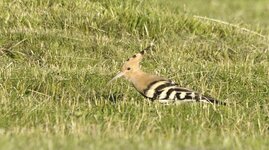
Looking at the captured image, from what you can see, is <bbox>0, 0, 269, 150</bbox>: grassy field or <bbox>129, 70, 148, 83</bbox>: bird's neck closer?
<bbox>0, 0, 269, 150</bbox>: grassy field

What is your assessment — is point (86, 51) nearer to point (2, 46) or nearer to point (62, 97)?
point (2, 46)

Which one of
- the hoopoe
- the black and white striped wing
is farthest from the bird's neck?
the black and white striped wing

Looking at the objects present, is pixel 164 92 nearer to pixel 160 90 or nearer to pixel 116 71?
pixel 160 90

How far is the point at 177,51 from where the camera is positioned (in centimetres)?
1110

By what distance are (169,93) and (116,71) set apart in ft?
6.10

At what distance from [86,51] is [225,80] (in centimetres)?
209

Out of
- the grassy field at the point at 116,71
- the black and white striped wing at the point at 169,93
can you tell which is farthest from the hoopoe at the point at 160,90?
the grassy field at the point at 116,71

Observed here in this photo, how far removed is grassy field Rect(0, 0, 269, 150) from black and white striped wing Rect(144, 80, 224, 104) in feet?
0.34

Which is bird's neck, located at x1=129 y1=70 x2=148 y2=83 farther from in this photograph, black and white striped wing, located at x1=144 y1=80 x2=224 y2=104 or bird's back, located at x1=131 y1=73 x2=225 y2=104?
black and white striped wing, located at x1=144 y1=80 x2=224 y2=104

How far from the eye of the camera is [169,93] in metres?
7.90

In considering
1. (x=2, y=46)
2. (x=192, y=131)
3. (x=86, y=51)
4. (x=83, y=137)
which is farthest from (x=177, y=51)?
(x=83, y=137)

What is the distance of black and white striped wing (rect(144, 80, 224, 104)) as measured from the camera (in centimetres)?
789

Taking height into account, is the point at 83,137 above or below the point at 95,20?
below

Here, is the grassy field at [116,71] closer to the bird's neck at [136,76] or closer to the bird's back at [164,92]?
the bird's back at [164,92]
